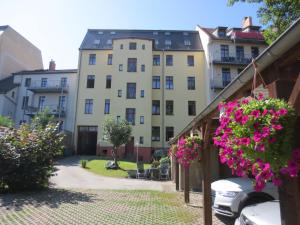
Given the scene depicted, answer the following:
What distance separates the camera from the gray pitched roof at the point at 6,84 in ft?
115

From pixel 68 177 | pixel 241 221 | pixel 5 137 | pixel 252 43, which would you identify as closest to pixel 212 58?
pixel 252 43

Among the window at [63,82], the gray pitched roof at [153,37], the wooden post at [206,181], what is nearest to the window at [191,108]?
the gray pitched roof at [153,37]

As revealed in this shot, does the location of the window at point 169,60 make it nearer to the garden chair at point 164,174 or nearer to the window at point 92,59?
the window at point 92,59

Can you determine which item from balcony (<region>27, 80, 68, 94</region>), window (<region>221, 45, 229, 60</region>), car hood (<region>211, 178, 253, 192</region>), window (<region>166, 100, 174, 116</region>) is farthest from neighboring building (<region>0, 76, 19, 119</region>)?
car hood (<region>211, 178, 253, 192</region>)

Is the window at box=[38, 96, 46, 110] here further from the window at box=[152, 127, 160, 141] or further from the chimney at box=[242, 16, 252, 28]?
the chimney at box=[242, 16, 252, 28]

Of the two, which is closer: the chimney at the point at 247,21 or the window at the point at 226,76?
the window at the point at 226,76

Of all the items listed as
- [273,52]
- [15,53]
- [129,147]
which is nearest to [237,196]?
[273,52]

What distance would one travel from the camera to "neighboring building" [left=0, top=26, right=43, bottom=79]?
37781 mm

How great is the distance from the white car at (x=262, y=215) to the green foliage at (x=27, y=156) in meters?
8.98

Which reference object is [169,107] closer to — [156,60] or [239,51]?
[156,60]

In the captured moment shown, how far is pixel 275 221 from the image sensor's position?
4805 millimetres

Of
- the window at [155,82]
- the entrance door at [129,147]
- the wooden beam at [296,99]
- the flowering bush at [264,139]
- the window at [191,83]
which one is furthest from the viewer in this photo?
the window at [155,82]

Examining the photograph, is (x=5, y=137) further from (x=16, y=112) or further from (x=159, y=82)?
(x=16, y=112)

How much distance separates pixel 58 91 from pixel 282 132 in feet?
117
